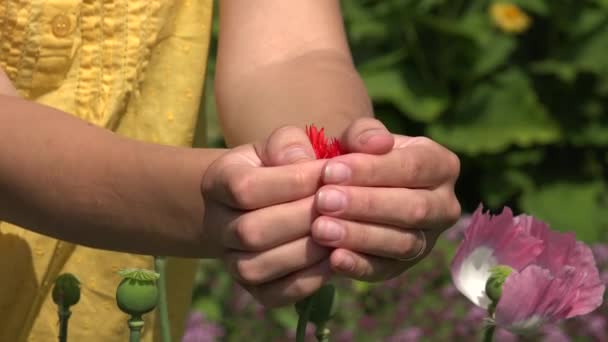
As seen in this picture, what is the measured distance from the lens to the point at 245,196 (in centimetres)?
71

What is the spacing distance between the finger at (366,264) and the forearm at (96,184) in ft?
0.30

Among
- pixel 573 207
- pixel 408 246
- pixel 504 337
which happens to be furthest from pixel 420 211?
pixel 573 207

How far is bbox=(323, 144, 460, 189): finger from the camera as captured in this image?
73 centimetres

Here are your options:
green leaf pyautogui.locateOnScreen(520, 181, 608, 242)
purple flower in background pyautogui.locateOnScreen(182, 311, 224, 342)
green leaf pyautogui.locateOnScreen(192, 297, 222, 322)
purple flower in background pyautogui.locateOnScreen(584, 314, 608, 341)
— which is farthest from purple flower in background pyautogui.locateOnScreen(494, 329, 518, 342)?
green leaf pyautogui.locateOnScreen(520, 181, 608, 242)

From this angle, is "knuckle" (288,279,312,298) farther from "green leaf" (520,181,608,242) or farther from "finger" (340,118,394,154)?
"green leaf" (520,181,608,242)

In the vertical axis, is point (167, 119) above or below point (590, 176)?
above

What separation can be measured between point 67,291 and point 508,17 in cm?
232

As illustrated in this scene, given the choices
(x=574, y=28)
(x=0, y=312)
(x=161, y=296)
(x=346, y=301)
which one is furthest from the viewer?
(x=574, y=28)

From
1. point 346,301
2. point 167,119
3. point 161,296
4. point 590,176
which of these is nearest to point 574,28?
point 590,176

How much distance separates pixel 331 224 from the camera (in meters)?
0.72

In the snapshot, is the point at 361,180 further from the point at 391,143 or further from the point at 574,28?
the point at 574,28

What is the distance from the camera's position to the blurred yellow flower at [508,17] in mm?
2971

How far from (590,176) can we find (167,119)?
2065 mm

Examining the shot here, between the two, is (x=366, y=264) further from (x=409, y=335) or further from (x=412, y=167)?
(x=409, y=335)
